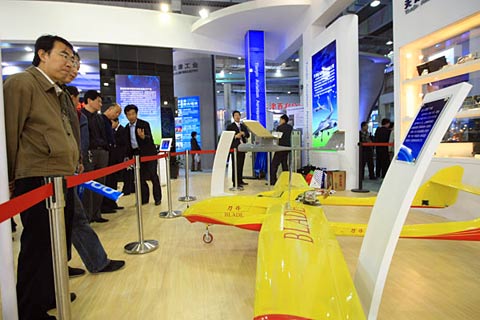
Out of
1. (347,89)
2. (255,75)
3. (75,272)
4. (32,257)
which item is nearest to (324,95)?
(347,89)

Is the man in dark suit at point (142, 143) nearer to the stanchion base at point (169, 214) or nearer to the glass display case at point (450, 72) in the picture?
the stanchion base at point (169, 214)

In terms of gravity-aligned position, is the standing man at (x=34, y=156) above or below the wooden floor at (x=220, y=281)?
above

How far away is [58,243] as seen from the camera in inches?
48.9

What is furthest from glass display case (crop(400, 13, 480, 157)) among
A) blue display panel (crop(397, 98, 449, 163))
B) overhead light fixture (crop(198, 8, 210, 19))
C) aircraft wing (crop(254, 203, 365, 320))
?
overhead light fixture (crop(198, 8, 210, 19))

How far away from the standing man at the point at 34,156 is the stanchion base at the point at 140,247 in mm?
1085

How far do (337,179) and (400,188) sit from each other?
4.73 metres

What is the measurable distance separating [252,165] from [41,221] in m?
6.93

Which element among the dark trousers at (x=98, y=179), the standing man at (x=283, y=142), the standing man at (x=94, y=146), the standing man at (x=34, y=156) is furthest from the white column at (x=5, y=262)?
the standing man at (x=283, y=142)

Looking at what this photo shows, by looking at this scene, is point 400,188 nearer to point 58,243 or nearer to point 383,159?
point 58,243

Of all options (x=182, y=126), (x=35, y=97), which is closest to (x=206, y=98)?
(x=182, y=126)

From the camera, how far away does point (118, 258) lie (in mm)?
2680

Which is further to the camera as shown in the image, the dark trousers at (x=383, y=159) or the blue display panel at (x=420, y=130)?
the dark trousers at (x=383, y=159)

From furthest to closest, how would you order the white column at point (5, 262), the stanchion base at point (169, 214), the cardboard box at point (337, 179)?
the cardboard box at point (337, 179)
the stanchion base at point (169, 214)
the white column at point (5, 262)

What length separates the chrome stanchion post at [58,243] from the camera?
1.24 meters
